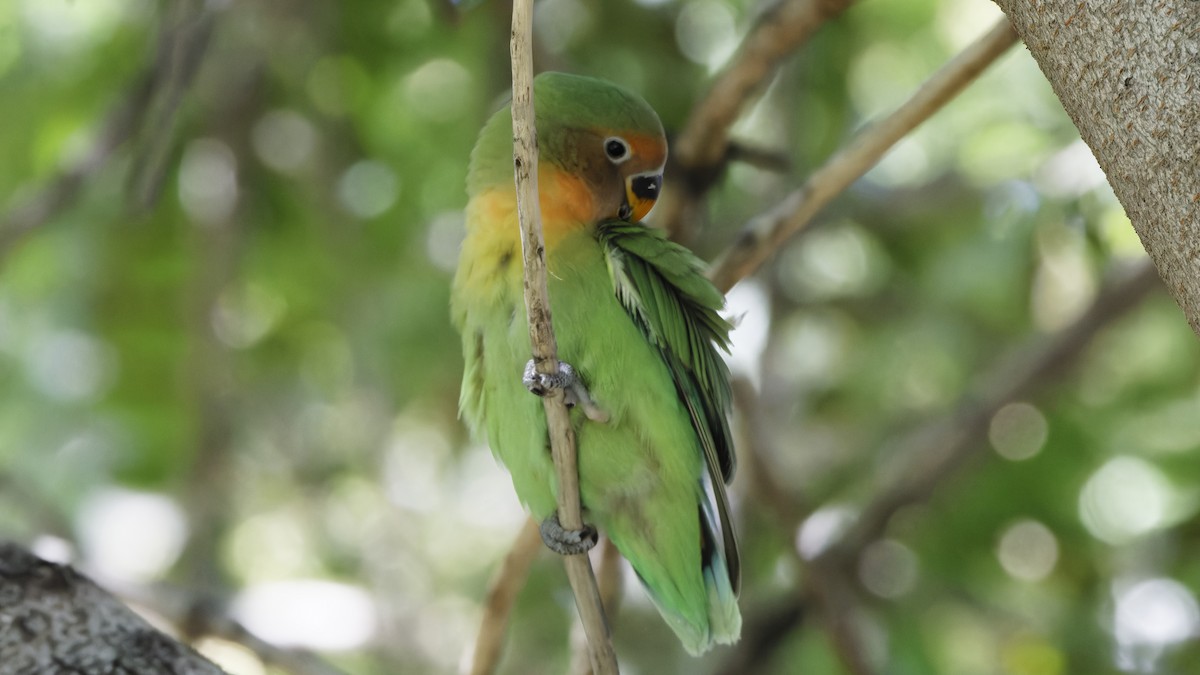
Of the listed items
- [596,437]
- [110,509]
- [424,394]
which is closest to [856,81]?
[424,394]

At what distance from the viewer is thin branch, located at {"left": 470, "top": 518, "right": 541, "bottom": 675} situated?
312 cm

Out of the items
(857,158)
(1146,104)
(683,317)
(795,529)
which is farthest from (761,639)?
(1146,104)

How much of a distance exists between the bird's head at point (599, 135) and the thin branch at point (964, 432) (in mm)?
1957

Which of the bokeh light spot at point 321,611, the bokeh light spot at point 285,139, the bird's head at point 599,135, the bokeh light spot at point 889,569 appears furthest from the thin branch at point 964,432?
the bokeh light spot at point 285,139

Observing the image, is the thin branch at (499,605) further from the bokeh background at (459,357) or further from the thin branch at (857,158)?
the bokeh background at (459,357)

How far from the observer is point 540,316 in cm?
206

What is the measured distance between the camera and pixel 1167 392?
4672mm

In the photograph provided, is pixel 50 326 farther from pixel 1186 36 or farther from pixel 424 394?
pixel 1186 36

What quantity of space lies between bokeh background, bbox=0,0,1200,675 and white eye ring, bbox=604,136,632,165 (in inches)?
33.3

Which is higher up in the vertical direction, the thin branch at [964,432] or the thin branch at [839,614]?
the thin branch at [964,432]

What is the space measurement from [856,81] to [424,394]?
8.08 ft

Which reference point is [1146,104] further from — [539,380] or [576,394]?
[576,394]

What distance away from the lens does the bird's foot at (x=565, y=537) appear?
2451 mm

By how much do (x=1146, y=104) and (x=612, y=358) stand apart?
1318mm
